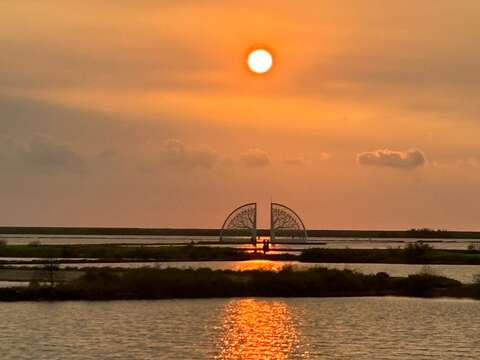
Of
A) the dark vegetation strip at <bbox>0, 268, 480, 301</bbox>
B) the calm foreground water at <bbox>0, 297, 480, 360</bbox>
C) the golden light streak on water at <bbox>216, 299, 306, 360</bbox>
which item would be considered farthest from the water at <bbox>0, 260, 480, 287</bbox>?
the golden light streak on water at <bbox>216, 299, 306, 360</bbox>

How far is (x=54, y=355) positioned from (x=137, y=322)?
1105cm

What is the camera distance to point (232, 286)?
66688 millimetres

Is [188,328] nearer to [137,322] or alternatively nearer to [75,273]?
[137,322]

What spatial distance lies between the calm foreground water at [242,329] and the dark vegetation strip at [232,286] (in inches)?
97.1

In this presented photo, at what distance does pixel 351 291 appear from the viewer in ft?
227

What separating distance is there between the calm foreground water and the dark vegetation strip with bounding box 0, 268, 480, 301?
2.47 m

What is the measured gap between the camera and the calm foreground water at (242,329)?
41.9 m

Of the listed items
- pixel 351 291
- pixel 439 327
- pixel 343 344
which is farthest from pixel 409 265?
pixel 343 344

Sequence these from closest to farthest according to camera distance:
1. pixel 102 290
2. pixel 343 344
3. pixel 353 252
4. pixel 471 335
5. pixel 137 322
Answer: pixel 343 344, pixel 471 335, pixel 137 322, pixel 102 290, pixel 353 252

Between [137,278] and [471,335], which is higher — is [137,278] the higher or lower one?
the higher one

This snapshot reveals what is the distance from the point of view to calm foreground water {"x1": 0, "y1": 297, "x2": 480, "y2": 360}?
138ft

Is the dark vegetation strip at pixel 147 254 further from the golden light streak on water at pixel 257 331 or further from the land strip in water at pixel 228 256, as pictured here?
the golden light streak on water at pixel 257 331

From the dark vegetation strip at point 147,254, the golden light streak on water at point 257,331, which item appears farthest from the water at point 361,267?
the golden light streak on water at point 257,331

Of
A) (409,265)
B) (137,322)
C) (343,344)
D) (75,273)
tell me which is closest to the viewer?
(343,344)
